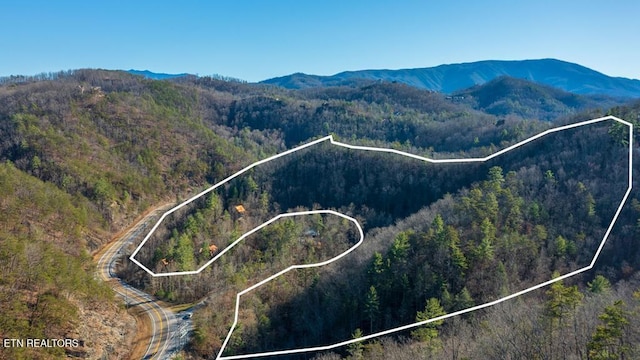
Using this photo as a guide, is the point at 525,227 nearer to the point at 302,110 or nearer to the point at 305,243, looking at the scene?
the point at 305,243

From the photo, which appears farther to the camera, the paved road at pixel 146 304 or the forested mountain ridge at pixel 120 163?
the paved road at pixel 146 304

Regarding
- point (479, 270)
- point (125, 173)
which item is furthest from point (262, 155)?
point (479, 270)

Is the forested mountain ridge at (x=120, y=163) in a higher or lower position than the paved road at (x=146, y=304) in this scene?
higher

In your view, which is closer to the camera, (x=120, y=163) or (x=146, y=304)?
(x=146, y=304)

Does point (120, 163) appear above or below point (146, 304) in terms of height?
above
